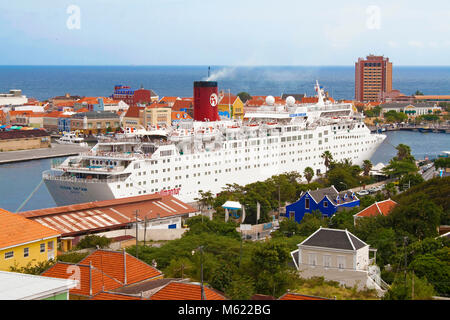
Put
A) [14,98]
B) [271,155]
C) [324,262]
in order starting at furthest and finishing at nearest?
[14,98], [271,155], [324,262]

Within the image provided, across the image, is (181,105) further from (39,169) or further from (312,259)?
(312,259)

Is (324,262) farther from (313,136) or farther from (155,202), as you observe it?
(313,136)

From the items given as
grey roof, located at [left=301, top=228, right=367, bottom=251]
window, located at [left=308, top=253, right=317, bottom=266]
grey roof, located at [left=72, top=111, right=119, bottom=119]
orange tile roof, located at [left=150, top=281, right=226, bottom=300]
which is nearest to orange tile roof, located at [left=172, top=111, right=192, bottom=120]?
grey roof, located at [left=72, top=111, right=119, bottom=119]

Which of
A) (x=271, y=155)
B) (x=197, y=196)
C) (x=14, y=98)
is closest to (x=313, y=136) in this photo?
(x=271, y=155)

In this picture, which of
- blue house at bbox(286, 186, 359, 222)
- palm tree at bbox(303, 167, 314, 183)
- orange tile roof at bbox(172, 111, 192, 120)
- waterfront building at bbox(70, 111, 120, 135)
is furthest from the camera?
waterfront building at bbox(70, 111, 120, 135)

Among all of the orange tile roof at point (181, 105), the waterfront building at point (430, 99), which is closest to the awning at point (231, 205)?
the orange tile roof at point (181, 105)

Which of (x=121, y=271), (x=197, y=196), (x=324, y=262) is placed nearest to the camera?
(x=121, y=271)

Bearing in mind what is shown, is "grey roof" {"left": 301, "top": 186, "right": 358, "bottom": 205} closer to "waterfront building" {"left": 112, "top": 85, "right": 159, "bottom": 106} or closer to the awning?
the awning
